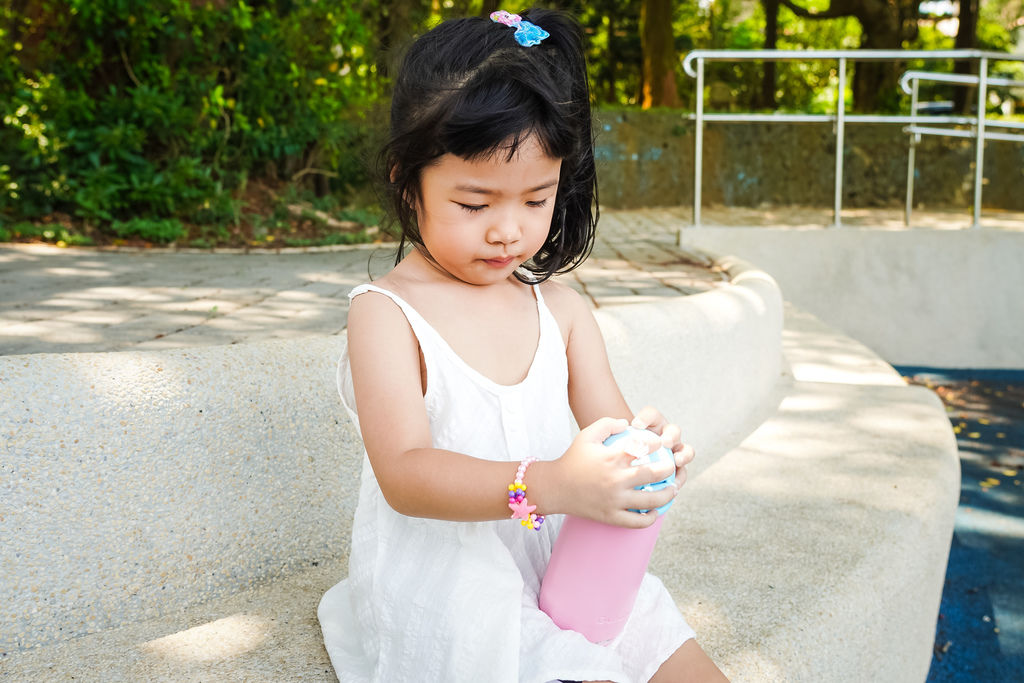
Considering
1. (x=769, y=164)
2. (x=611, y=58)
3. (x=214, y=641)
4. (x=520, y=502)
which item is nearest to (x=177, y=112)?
(x=214, y=641)

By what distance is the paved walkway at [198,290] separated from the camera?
8.46ft

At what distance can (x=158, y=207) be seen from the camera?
16.5 ft

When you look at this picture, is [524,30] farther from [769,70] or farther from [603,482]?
[769,70]

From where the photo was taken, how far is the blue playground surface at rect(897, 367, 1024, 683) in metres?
2.49

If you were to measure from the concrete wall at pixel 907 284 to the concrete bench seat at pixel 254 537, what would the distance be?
3.99 metres

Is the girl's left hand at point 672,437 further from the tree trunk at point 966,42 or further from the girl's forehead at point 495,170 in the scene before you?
the tree trunk at point 966,42

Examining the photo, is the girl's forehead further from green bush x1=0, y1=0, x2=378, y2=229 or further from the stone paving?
green bush x1=0, y1=0, x2=378, y2=229

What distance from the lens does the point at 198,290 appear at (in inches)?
135

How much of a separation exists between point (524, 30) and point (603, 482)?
2.26 ft

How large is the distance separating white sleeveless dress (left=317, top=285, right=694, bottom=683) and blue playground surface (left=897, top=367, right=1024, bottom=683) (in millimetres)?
1509

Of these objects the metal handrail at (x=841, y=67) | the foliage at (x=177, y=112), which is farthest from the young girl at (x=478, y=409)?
the metal handrail at (x=841, y=67)

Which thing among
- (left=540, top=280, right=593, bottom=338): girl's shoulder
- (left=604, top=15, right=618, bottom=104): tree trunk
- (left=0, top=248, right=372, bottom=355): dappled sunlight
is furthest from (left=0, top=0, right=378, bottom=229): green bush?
(left=604, top=15, right=618, bottom=104): tree trunk

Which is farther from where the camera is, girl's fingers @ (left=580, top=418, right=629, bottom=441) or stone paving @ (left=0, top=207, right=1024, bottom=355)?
stone paving @ (left=0, top=207, right=1024, bottom=355)

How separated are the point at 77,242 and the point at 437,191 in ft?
12.6
